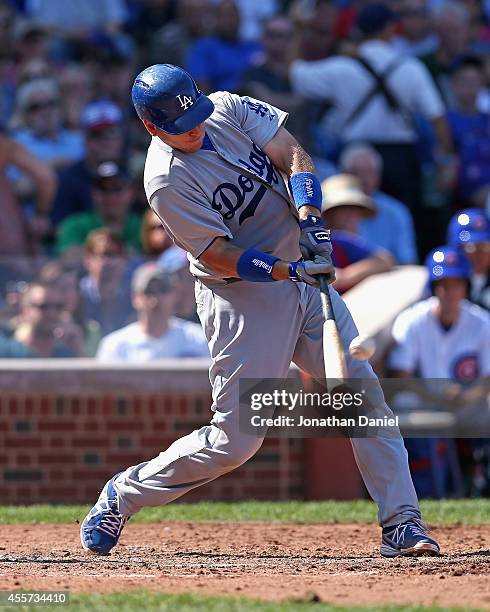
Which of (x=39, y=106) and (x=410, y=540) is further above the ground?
(x=39, y=106)

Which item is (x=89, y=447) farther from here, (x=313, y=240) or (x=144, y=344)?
(x=313, y=240)

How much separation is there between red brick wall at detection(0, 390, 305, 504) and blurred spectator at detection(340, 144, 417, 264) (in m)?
2.68

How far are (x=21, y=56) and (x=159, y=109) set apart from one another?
774 cm

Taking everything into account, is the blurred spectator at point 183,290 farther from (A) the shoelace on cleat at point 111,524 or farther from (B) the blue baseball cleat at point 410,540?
(B) the blue baseball cleat at point 410,540

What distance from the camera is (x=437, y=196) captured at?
501 inches

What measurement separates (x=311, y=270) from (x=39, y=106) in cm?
700

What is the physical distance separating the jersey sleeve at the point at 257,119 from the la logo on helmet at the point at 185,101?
0.40 m

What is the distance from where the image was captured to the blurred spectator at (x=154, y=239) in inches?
419

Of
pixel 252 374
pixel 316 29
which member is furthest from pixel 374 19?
pixel 252 374

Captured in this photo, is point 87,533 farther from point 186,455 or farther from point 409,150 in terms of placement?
point 409,150

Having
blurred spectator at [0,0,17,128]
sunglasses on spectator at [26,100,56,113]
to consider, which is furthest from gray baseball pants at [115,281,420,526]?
blurred spectator at [0,0,17,128]

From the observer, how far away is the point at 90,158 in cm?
1166

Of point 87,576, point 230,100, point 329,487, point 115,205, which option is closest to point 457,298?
point 329,487

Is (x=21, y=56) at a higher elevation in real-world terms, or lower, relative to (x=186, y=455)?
higher
